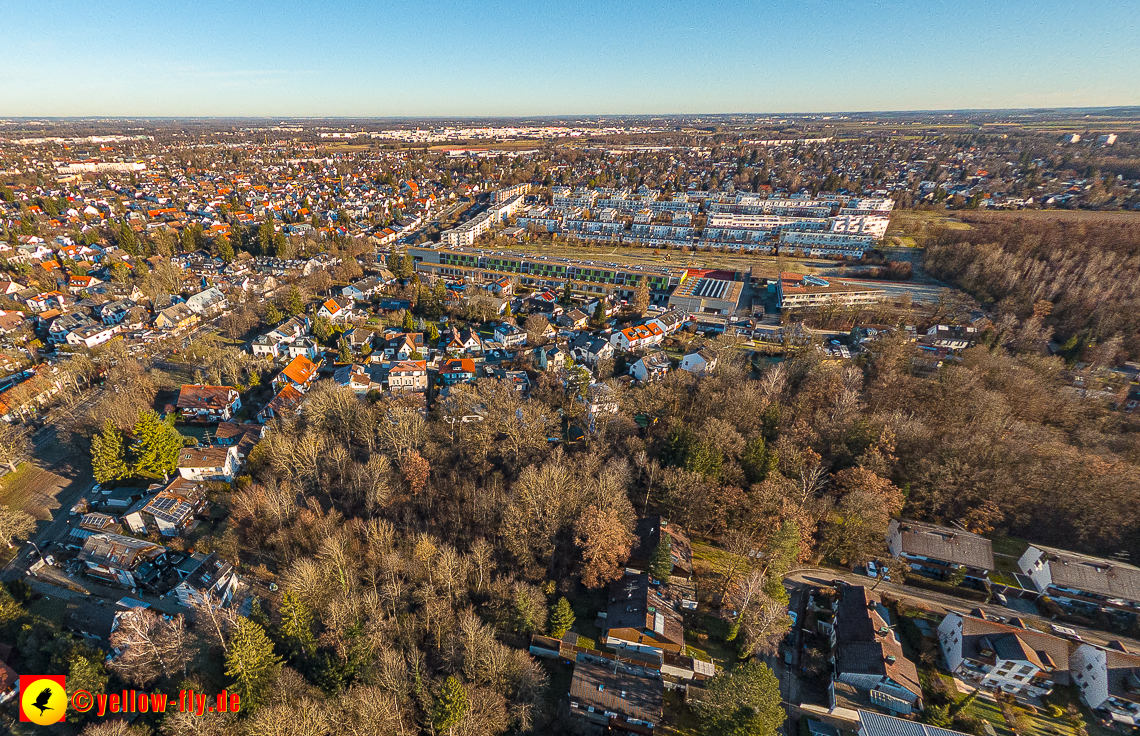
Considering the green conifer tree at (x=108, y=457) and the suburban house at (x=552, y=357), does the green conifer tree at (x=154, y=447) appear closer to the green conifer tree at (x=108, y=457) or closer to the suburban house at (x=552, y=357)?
the green conifer tree at (x=108, y=457)

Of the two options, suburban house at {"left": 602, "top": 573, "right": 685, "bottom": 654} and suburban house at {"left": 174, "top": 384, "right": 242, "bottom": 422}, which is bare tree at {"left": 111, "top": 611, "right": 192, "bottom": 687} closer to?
suburban house at {"left": 602, "top": 573, "right": 685, "bottom": 654}

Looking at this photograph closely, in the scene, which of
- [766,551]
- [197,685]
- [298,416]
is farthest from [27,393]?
[766,551]

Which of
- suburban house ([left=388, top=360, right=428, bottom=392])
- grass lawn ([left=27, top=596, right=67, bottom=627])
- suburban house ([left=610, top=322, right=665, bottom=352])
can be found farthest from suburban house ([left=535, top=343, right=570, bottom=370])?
grass lawn ([left=27, top=596, right=67, bottom=627])

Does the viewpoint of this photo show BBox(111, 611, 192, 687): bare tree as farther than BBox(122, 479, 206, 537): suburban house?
No

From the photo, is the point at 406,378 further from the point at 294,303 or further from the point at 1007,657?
the point at 1007,657

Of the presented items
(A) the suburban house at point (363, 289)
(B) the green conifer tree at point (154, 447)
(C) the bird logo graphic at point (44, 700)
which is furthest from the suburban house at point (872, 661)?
(A) the suburban house at point (363, 289)

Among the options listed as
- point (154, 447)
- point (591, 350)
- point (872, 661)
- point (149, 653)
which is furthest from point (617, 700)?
point (154, 447)

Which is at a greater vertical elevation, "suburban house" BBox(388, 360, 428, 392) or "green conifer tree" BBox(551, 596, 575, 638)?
"suburban house" BBox(388, 360, 428, 392)

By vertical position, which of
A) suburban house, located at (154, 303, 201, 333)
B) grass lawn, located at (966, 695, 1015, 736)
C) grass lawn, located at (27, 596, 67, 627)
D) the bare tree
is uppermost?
suburban house, located at (154, 303, 201, 333)

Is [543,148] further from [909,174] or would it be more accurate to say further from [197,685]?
[197,685]
